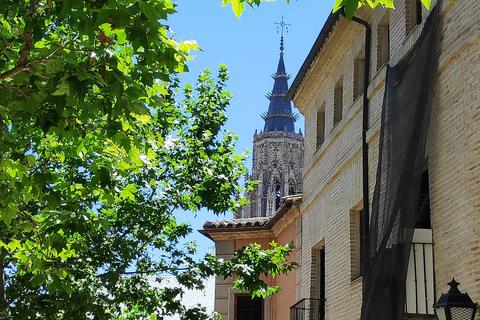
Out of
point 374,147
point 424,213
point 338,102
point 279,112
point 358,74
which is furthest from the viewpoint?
point 279,112

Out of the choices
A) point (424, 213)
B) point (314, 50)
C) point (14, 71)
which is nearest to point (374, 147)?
point (424, 213)

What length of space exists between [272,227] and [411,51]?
10.9 meters

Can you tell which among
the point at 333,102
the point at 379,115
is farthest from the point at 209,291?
the point at 379,115

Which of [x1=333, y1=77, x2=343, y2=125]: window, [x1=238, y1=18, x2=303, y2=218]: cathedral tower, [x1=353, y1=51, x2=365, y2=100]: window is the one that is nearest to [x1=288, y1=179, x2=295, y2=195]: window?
[x1=238, y1=18, x2=303, y2=218]: cathedral tower

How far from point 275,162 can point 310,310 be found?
90834 mm

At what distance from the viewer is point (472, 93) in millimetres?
8492

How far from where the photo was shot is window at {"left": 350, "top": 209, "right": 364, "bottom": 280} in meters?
12.2

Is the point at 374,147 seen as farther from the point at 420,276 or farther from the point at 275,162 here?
the point at 275,162

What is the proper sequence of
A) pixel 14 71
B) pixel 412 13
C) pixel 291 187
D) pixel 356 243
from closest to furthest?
pixel 14 71 → pixel 412 13 → pixel 356 243 → pixel 291 187

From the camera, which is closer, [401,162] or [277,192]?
[401,162]

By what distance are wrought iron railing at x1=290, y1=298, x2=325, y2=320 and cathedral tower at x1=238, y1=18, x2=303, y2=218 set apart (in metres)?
84.0

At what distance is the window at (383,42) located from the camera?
12227mm

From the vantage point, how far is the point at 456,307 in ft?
24.6

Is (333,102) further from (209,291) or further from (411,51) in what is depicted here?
(209,291)
